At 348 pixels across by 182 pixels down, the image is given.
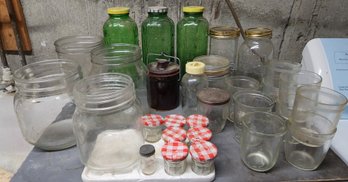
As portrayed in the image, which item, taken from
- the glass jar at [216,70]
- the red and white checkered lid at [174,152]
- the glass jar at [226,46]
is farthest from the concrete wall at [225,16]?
the red and white checkered lid at [174,152]

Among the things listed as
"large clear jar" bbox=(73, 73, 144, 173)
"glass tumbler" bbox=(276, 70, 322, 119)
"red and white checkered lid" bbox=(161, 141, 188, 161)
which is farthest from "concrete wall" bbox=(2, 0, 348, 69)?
"red and white checkered lid" bbox=(161, 141, 188, 161)

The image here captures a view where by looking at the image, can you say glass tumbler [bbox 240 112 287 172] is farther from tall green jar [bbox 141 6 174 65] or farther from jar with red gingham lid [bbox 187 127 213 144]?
tall green jar [bbox 141 6 174 65]

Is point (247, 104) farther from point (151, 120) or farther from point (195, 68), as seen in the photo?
point (151, 120)

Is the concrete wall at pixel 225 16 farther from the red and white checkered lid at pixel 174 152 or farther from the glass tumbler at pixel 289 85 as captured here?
the red and white checkered lid at pixel 174 152

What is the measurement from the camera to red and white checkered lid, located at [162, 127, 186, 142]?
2.24 ft

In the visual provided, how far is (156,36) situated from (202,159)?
575mm

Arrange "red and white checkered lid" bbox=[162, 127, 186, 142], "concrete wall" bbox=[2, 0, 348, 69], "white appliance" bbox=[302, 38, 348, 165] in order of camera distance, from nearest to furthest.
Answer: "red and white checkered lid" bbox=[162, 127, 186, 142], "white appliance" bbox=[302, 38, 348, 165], "concrete wall" bbox=[2, 0, 348, 69]

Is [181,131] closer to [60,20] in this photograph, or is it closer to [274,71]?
[274,71]

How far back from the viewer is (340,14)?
1131mm

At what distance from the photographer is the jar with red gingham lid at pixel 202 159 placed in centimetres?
58

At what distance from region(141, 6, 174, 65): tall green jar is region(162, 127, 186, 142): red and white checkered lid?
37 centimetres

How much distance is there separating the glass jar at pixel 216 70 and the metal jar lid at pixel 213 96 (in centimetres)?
10

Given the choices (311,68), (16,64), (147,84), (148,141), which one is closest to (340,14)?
(311,68)

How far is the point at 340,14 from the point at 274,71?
54 centimetres
